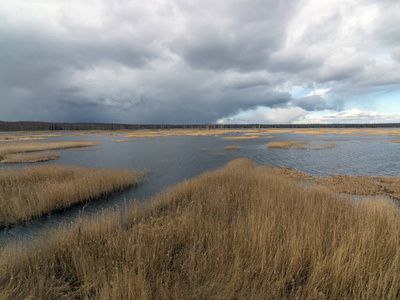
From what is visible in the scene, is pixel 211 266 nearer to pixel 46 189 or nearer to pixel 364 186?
pixel 46 189

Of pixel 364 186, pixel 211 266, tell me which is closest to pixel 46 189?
pixel 211 266

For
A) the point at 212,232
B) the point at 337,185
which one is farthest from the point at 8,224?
the point at 337,185

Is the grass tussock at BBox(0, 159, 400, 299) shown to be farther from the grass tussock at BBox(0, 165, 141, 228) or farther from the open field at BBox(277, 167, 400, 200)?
the open field at BBox(277, 167, 400, 200)

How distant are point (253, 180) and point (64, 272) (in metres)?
11.0

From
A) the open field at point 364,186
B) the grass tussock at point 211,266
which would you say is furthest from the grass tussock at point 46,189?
the open field at point 364,186

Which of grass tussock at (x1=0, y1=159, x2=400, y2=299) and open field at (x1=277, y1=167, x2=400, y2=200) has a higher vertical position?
grass tussock at (x1=0, y1=159, x2=400, y2=299)

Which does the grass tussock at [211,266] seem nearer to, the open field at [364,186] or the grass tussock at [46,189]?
the grass tussock at [46,189]

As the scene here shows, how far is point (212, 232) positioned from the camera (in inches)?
234

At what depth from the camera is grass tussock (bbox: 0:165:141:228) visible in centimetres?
1001

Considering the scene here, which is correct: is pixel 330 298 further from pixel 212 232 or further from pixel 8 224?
pixel 8 224

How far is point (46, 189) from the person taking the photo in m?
11.8

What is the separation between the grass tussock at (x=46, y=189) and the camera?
10.0 metres

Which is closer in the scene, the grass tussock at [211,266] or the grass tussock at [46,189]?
the grass tussock at [211,266]

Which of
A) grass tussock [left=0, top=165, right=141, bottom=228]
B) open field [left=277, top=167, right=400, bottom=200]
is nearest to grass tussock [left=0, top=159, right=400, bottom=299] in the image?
grass tussock [left=0, top=165, right=141, bottom=228]
